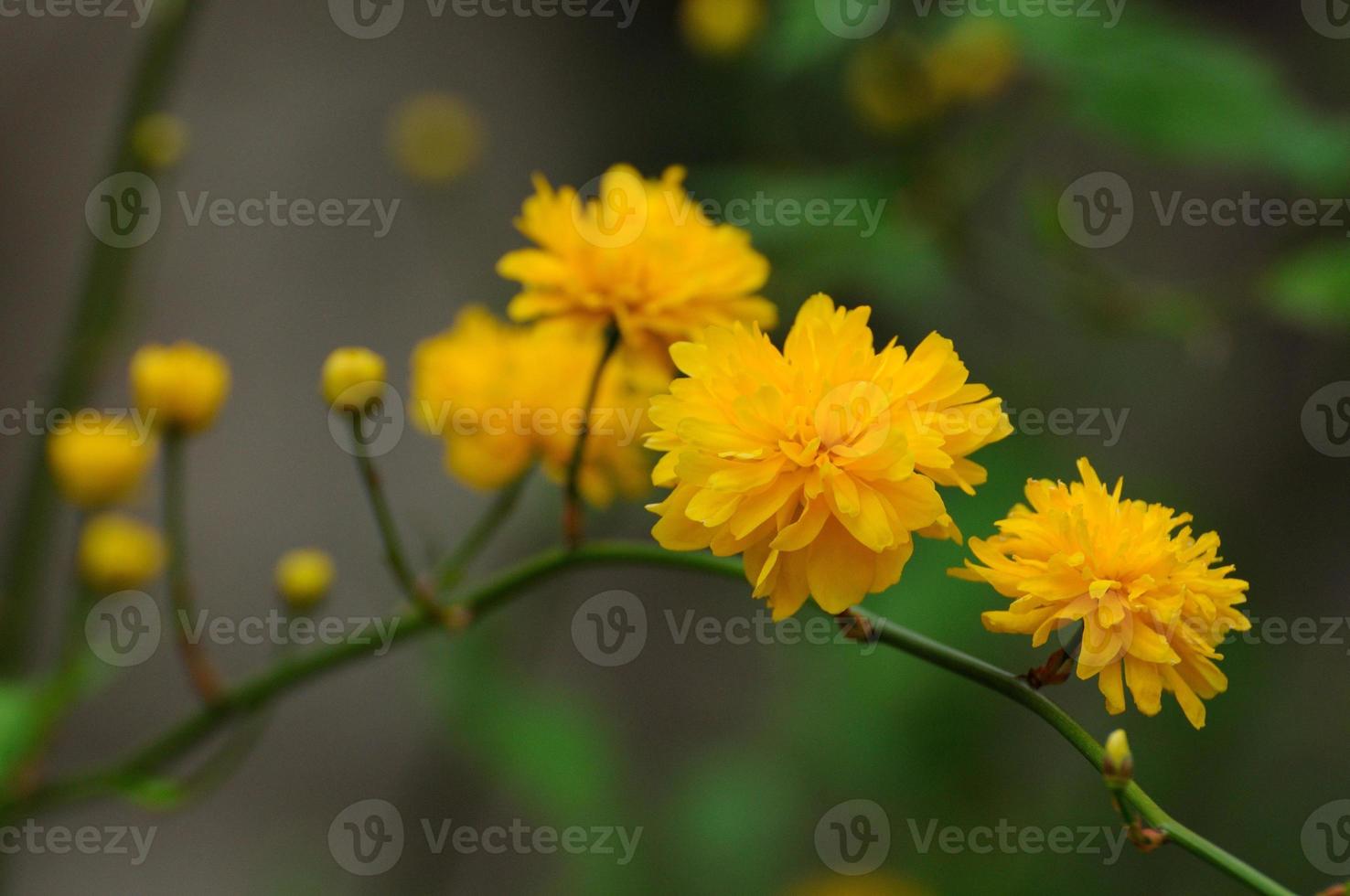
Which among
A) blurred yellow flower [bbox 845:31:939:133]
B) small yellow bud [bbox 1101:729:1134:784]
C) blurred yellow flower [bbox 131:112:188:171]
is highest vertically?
blurred yellow flower [bbox 845:31:939:133]

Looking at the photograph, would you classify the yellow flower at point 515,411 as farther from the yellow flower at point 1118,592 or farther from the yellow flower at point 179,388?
the yellow flower at point 1118,592

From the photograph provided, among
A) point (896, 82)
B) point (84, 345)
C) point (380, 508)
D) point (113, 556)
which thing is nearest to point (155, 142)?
point (84, 345)

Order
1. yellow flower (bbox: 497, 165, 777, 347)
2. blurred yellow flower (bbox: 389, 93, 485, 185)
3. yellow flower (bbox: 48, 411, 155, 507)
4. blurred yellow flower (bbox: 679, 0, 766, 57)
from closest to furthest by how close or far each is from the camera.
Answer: yellow flower (bbox: 497, 165, 777, 347) → yellow flower (bbox: 48, 411, 155, 507) → blurred yellow flower (bbox: 679, 0, 766, 57) → blurred yellow flower (bbox: 389, 93, 485, 185)

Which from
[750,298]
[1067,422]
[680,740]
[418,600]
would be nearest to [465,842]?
[680,740]

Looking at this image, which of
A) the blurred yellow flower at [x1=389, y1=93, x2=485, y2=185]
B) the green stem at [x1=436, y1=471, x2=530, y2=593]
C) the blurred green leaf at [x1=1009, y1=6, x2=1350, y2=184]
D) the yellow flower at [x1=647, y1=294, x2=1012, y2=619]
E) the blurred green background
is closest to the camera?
the yellow flower at [x1=647, y1=294, x2=1012, y2=619]

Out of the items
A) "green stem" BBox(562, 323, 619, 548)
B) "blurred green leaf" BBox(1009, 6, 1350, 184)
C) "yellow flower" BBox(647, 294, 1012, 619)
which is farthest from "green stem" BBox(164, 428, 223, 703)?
"blurred green leaf" BBox(1009, 6, 1350, 184)

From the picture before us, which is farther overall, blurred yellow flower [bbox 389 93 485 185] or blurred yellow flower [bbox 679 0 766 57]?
blurred yellow flower [bbox 389 93 485 185]

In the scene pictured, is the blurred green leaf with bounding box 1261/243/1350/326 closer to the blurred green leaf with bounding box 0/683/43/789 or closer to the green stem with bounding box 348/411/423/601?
the green stem with bounding box 348/411/423/601
